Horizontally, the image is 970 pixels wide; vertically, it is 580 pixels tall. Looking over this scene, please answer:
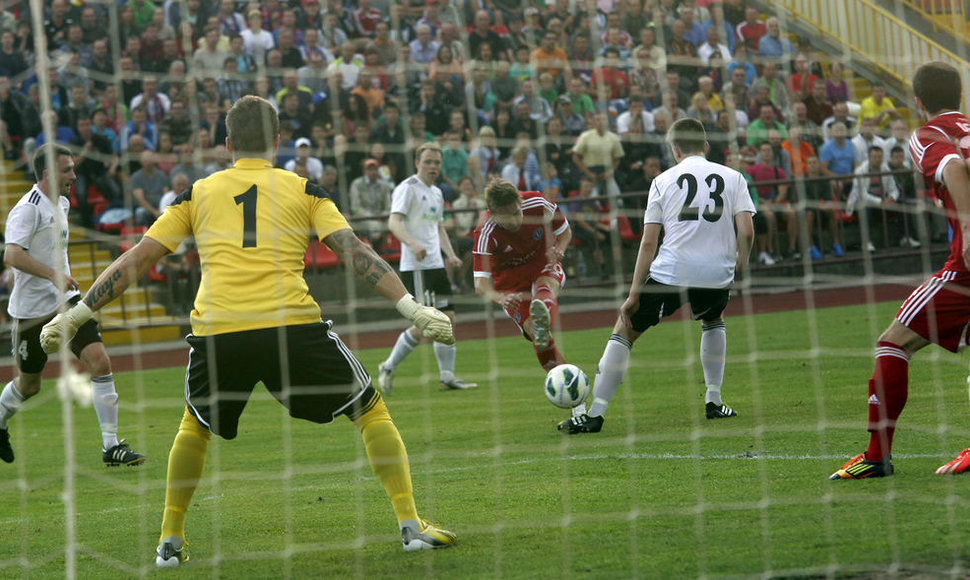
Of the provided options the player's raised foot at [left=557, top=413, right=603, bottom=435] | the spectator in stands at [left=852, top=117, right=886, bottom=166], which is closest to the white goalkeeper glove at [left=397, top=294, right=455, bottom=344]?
the player's raised foot at [left=557, top=413, right=603, bottom=435]

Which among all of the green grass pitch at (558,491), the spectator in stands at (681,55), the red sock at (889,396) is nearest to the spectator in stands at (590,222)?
the spectator in stands at (681,55)

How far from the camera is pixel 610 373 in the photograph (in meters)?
7.93

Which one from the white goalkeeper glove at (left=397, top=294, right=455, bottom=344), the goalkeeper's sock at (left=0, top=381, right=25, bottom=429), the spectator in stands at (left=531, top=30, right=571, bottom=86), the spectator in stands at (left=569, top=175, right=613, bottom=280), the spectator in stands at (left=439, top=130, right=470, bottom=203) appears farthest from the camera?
the spectator in stands at (left=531, top=30, right=571, bottom=86)

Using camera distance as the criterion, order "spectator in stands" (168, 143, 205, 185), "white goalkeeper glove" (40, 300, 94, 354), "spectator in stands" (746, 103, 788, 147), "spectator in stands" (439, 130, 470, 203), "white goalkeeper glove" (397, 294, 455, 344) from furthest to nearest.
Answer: "spectator in stands" (746, 103, 788, 147) → "spectator in stands" (439, 130, 470, 203) → "spectator in stands" (168, 143, 205, 185) → "white goalkeeper glove" (40, 300, 94, 354) → "white goalkeeper glove" (397, 294, 455, 344)

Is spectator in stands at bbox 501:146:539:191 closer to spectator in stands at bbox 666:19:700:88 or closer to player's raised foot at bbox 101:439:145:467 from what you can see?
spectator in stands at bbox 666:19:700:88

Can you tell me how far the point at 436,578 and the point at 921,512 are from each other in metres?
2.09

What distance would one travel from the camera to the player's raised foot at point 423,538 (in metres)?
4.99

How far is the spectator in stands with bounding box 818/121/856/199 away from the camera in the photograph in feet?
54.9

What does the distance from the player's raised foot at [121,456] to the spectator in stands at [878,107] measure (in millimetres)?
11742

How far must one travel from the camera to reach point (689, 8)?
671 inches

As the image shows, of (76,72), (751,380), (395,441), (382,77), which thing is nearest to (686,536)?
(395,441)

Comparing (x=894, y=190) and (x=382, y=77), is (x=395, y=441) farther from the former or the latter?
(x=894, y=190)

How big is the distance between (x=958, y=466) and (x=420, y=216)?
6.59 metres

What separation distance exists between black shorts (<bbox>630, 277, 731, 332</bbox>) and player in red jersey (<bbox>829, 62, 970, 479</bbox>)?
2168 mm
